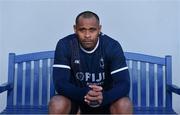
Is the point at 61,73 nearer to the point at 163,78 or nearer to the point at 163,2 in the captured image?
the point at 163,78

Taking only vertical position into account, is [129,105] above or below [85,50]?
below

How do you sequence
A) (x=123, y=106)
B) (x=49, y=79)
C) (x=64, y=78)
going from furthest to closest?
(x=49, y=79)
(x=64, y=78)
(x=123, y=106)

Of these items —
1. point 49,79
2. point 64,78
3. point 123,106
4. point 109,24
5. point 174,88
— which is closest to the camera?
point 123,106

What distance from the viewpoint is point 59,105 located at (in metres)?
1.98

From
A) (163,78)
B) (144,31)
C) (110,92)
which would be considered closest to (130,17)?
(144,31)

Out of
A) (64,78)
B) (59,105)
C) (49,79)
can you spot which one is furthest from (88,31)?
(49,79)

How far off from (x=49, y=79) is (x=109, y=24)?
0.67 metres

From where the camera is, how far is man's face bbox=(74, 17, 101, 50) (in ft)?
7.02

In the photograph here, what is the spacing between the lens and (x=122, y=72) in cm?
215

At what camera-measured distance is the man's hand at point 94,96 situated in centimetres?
199

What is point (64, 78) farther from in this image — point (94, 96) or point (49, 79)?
point (49, 79)

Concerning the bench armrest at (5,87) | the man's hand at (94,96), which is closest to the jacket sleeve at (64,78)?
the man's hand at (94,96)

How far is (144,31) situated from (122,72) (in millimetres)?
868

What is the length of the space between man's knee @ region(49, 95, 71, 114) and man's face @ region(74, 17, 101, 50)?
365 millimetres
